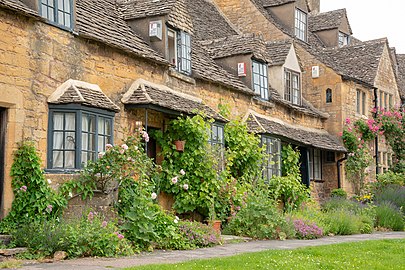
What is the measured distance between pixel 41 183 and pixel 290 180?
10.3 meters

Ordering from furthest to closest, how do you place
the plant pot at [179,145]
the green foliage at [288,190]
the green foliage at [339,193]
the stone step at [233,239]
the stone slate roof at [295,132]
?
the green foliage at [339,193] → the stone slate roof at [295,132] → the green foliage at [288,190] → the plant pot at [179,145] → the stone step at [233,239]

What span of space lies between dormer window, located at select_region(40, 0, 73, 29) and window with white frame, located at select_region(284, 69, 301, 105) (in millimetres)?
11552

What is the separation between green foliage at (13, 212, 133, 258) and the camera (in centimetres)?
1013

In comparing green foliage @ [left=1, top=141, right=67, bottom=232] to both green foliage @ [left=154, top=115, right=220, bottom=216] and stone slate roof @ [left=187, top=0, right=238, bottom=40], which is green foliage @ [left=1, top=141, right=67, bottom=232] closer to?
green foliage @ [left=154, top=115, right=220, bottom=216]

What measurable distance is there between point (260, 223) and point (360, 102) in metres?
13.4

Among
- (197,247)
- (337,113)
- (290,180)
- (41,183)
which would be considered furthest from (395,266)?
(337,113)

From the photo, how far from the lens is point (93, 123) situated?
12.6 m

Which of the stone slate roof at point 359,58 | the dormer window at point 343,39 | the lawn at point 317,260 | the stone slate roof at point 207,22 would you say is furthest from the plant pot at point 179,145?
the dormer window at point 343,39

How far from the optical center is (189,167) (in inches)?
597

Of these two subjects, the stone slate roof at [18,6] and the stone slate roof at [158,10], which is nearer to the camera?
the stone slate roof at [18,6]

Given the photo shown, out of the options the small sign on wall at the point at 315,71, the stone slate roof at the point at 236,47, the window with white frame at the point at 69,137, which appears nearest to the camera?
the window with white frame at the point at 69,137

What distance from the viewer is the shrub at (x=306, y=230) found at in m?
15.4

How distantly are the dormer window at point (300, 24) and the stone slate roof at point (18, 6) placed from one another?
1682 centimetres

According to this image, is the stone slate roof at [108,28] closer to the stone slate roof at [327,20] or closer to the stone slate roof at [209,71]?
the stone slate roof at [209,71]
